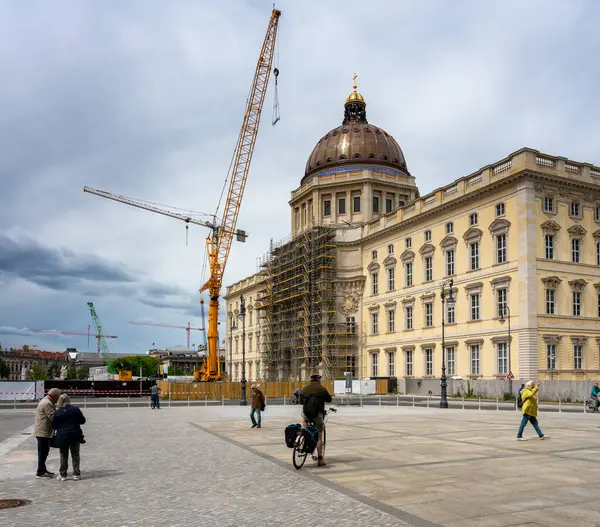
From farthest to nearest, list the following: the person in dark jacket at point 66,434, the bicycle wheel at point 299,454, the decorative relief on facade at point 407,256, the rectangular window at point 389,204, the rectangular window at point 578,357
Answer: the rectangular window at point 389,204 → the decorative relief on facade at point 407,256 → the rectangular window at point 578,357 → the bicycle wheel at point 299,454 → the person in dark jacket at point 66,434

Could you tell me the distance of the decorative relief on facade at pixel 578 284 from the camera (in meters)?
52.5

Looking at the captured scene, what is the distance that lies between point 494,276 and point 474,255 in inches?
141

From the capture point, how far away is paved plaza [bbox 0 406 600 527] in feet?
31.7

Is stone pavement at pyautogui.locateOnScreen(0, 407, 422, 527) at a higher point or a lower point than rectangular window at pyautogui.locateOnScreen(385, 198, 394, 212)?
lower

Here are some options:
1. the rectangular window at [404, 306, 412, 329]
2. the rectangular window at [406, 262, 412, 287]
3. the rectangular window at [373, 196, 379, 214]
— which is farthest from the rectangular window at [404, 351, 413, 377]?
the rectangular window at [373, 196, 379, 214]

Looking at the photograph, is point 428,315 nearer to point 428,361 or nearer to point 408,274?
point 428,361

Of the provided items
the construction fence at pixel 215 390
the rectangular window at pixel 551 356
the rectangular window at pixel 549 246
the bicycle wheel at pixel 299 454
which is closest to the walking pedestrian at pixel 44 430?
the bicycle wheel at pixel 299 454

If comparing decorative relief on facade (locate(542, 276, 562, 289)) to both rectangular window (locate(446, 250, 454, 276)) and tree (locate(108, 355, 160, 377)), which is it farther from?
tree (locate(108, 355, 160, 377))

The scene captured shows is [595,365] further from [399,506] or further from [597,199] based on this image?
A: [399,506]

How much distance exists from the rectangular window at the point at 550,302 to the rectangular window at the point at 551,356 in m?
2.60

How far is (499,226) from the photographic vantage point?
54.1 m

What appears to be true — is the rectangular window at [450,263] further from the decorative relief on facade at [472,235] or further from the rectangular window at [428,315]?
the rectangular window at [428,315]

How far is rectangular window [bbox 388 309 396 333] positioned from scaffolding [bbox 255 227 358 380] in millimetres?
7013

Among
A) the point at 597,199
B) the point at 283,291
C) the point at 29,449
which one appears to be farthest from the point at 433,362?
the point at 29,449
